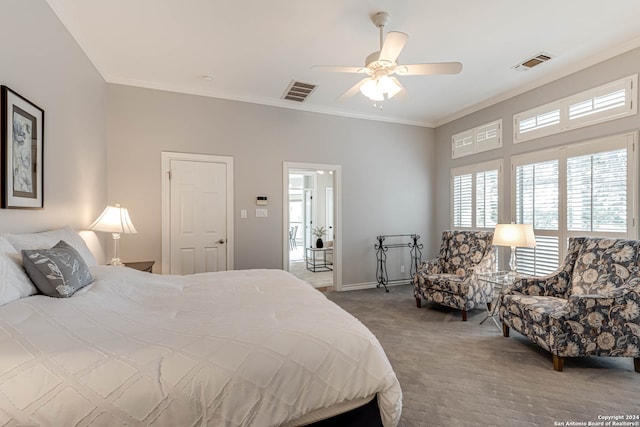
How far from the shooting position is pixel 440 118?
5281mm

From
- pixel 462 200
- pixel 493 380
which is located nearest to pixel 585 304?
pixel 493 380

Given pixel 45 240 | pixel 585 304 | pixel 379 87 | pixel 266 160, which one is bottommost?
pixel 585 304

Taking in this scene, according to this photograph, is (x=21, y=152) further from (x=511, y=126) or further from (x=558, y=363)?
(x=511, y=126)

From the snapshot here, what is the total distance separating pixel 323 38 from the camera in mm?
2846

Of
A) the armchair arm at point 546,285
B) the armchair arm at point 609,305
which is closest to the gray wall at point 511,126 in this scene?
the armchair arm at point 546,285

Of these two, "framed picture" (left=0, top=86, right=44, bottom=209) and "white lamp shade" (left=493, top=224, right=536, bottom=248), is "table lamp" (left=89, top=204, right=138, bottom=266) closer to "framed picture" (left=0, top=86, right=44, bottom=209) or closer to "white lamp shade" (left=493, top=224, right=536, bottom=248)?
"framed picture" (left=0, top=86, right=44, bottom=209)

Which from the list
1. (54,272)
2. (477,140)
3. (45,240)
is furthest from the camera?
(477,140)

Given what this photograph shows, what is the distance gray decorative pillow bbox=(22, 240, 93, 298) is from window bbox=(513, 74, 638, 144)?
4802 mm

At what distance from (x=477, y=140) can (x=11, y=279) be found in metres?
5.31

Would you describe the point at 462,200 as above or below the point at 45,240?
above

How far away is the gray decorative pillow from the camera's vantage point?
1471 mm

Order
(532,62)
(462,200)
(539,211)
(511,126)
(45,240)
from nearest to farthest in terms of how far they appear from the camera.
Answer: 1. (45,240)
2. (532,62)
3. (539,211)
4. (511,126)
5. (462,200)

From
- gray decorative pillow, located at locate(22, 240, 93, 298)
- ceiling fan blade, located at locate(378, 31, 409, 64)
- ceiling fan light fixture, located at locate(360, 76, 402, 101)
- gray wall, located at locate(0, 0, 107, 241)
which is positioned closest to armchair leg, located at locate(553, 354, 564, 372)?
ceiling fan light fixture, located at locate(360, 76, 402, 101)

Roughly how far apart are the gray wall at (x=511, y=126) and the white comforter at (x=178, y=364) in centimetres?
367
